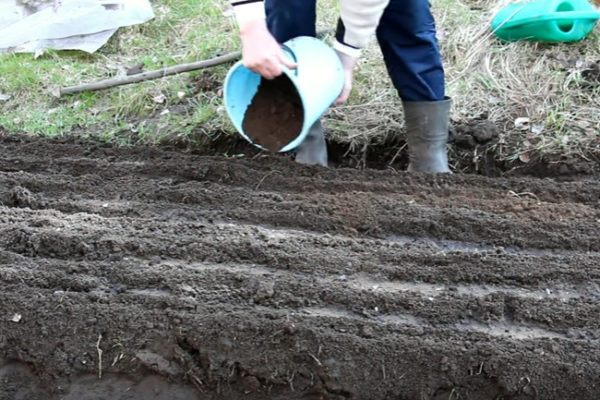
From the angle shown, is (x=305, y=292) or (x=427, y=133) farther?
(x=427, y=133)

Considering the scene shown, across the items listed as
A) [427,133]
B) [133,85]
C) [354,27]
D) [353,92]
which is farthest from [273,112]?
[133,85]

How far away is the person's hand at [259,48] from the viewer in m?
2.32

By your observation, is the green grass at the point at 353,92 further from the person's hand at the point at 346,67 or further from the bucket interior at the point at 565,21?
the person's hand at the point at 346,67

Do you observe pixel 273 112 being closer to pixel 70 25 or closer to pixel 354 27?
pixel 354 27

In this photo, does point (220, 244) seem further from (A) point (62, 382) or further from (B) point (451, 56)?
(B) point (451, 56)

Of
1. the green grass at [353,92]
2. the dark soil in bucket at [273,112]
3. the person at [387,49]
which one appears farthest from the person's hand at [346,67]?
the green grass at [353,92]

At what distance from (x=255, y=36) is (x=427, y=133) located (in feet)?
3.53

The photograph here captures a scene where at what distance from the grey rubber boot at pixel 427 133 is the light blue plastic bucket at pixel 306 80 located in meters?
0.47

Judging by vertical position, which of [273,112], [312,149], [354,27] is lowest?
[312,149]

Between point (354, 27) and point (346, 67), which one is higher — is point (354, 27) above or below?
above

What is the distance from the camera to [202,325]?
2.06 metres

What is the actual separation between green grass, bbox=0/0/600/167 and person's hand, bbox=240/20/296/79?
1150mm

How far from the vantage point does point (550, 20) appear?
3629 mm

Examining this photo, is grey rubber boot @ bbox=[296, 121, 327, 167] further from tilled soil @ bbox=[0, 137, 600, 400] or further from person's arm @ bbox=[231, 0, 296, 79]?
person's arm @ bbox=[231, 0, 296, 79]
